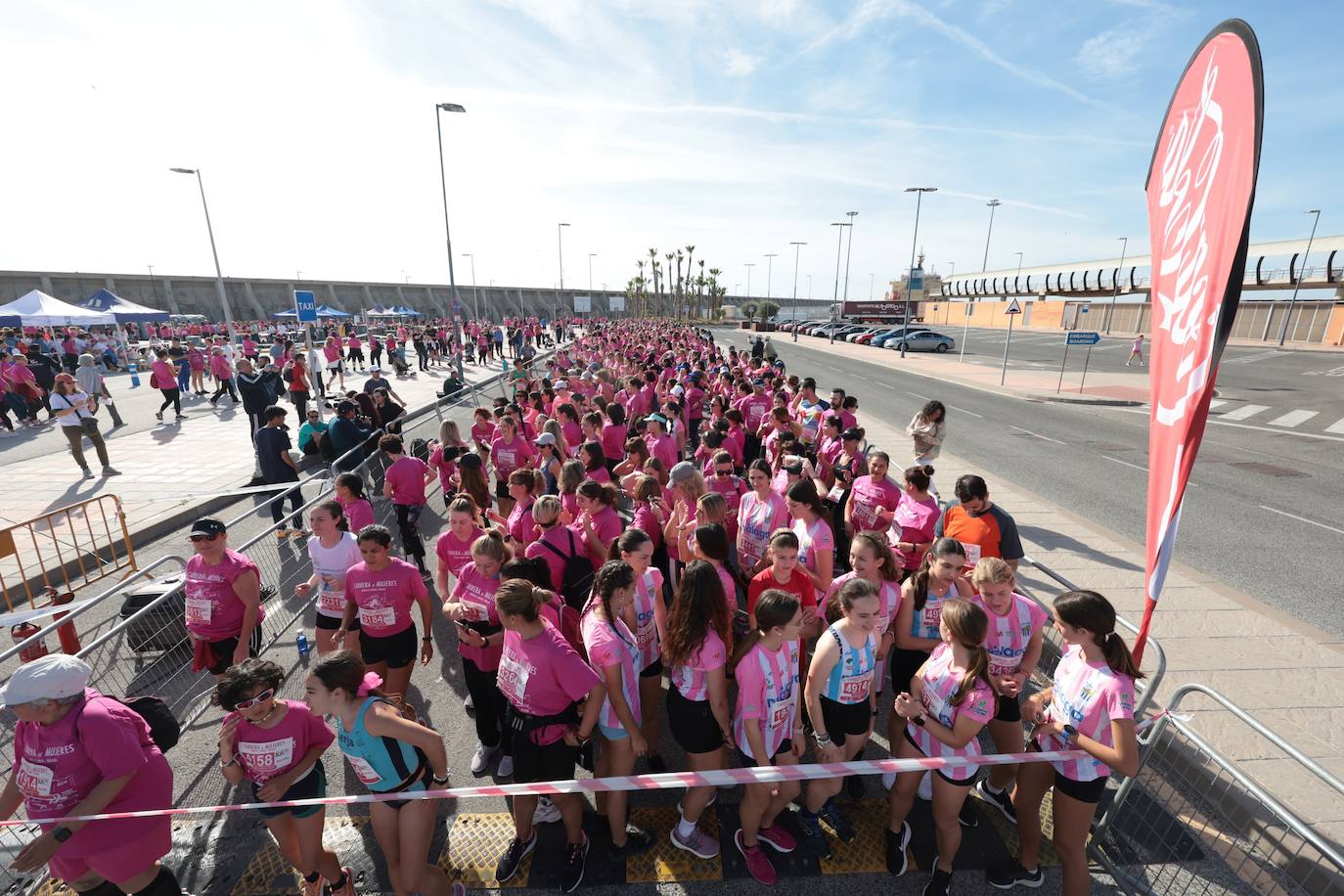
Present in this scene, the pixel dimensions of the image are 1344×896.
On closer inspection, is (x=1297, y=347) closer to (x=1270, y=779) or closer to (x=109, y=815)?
(x=1270, y=779)

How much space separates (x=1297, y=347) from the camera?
1583 inches

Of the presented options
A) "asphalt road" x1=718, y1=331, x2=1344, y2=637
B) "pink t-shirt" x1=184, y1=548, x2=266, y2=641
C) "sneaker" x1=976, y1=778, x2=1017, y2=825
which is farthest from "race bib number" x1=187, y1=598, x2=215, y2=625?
"asphalt road" x1=718, y1=331, x2=1344, y2=637

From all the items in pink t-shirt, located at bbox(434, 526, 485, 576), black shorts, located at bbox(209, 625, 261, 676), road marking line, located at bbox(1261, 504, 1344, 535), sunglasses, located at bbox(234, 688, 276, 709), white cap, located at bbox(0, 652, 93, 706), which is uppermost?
white cap, located at bbox(0, 652, 93, 706)

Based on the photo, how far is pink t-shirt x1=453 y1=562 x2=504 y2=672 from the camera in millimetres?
3869

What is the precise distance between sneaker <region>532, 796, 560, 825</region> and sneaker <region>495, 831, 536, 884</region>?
202 mm

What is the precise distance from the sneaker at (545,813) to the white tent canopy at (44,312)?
26067 mm

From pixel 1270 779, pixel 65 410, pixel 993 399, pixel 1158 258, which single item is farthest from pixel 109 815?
pixel 993 399

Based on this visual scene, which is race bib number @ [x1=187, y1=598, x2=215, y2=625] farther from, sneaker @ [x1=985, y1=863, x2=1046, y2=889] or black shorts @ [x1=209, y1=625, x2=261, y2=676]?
sneaker @ [x1=985, y1=863, x2=1046, y2=889]

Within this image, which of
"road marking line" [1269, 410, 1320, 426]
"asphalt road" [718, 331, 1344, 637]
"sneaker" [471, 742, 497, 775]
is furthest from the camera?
"road marking line" [1269, 410, 1320, 426]

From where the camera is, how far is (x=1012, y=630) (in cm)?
349

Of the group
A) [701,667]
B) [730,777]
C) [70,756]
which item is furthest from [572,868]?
[70,756]

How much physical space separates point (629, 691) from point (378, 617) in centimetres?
197

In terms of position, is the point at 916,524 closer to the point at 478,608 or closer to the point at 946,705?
the point at 946,705

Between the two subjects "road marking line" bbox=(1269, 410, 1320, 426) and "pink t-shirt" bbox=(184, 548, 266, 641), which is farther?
"road marking line" bbox=(1269, 410, 1320, 426)
